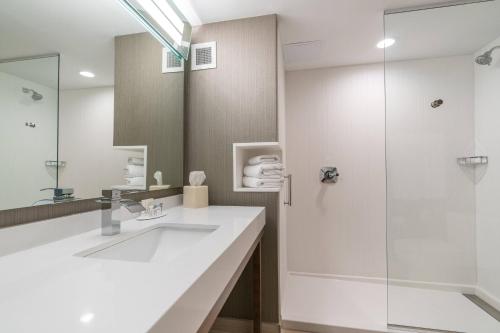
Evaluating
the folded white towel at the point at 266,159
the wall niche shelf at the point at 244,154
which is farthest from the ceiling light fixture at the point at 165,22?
the folded white towel at the point at 266,159

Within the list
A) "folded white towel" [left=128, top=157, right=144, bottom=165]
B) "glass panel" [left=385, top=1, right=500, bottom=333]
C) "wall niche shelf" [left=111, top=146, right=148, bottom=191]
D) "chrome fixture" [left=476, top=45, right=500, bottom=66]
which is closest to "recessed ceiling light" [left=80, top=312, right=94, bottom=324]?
"wall niche shelf" [left=111, top=146, right=148, bottom=191]

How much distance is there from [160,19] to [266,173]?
1088 millimetres

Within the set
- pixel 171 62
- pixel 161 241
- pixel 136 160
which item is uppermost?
pixel 171 62

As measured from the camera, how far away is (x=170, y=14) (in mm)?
1390

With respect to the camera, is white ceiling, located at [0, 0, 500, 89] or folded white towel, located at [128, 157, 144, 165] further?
folded white towel, located at [128, 157, 144, 165]

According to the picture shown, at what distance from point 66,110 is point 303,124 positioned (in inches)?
82.3

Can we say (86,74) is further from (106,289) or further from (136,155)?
(106,289)

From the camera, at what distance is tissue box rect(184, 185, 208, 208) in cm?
150

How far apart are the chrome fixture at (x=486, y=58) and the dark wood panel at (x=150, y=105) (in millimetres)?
2273

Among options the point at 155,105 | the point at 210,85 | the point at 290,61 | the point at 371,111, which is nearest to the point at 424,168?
the point at 371,111

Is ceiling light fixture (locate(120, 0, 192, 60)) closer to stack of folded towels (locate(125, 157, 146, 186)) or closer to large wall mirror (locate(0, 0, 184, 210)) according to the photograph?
large wall mirror (locate(0, 0, 184, 210))

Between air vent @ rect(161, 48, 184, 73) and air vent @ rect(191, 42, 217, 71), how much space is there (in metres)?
0.10

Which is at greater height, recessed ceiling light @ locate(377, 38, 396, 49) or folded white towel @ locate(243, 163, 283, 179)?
recessed ceiling light @ locate(377, 38, 396, 49)

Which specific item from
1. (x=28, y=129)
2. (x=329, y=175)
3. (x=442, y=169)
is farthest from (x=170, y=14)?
(x=442, y=169)
